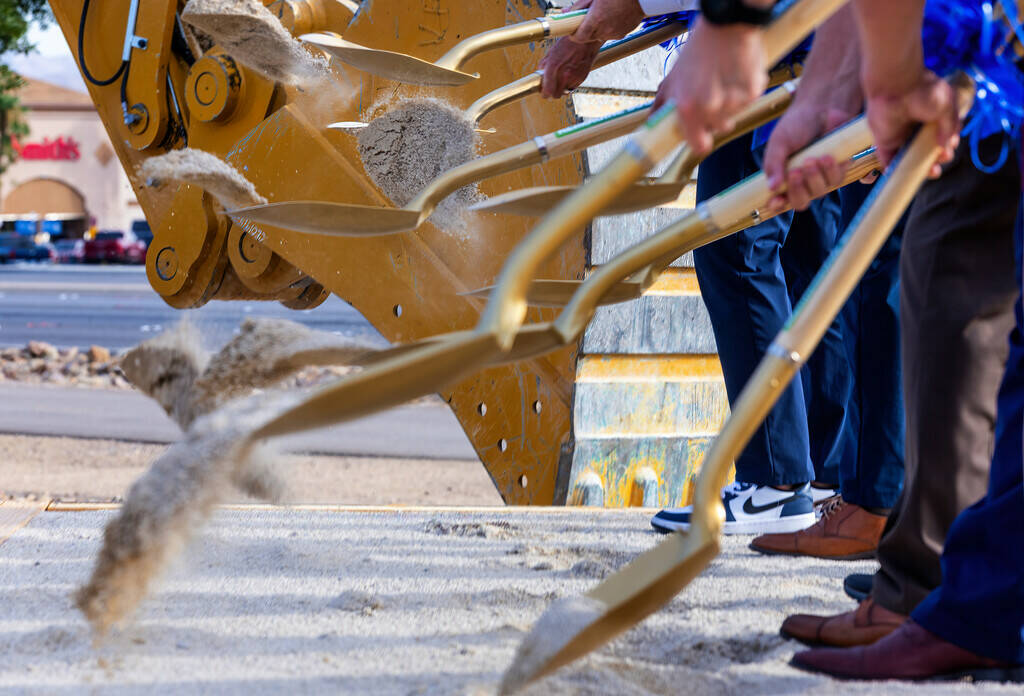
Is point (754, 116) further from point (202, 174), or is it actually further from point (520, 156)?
point (202, 174)

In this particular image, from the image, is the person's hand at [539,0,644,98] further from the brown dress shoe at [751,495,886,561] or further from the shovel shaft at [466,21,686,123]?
the brown dress shoe at [751,495,886,561]

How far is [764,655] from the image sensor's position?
172 cm

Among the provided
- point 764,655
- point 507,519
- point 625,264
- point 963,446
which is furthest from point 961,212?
point 507,519

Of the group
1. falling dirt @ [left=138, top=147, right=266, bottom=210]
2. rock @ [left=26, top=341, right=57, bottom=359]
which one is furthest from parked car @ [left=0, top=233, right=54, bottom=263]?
falling dirt @ [left=138, top=147, right=266, bottom=210]

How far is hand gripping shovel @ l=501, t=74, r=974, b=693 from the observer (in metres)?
1.39

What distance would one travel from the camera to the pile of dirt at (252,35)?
2.90 m

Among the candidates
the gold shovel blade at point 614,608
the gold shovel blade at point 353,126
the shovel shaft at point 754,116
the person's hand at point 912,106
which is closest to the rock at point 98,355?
the gold shovel blade at point 353,126

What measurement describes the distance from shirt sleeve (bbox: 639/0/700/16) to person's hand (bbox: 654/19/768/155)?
1102 millimetres

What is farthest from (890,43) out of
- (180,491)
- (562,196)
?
(180,491)

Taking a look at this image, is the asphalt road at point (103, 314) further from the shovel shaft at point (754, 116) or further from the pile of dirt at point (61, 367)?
the shovel shaft at point (754, 116)

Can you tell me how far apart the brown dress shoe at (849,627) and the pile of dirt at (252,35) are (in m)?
2.11

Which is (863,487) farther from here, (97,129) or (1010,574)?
(97,129)

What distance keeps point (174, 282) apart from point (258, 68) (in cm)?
84

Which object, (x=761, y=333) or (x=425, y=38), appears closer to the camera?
(x=761, y=333)
